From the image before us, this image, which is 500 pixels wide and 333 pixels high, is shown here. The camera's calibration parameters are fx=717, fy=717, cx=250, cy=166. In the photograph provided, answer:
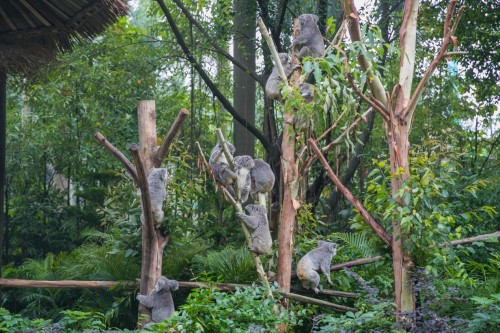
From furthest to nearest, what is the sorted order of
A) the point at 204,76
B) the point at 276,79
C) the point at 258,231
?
the point at 204,76, the point at 276,79, the point at 258,231

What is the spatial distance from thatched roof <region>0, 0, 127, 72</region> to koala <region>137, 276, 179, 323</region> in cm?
234

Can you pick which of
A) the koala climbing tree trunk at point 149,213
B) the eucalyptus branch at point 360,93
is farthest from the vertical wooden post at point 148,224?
the eucalyptus branch at point 360,93

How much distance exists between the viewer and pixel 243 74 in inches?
404

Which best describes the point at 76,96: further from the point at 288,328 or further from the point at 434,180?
the point at 434,180

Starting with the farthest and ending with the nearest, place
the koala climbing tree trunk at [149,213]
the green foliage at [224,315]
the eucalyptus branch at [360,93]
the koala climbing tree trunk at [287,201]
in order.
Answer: the koala climbing tree trunk at [287,201], the koala climbing tree trunk at [149,213], the eucalyptus branch at [360,93], the green foliage at [224,315]

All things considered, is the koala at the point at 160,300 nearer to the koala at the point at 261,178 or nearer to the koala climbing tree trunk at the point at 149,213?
the koala climbing tree trunk at the point at 149,213

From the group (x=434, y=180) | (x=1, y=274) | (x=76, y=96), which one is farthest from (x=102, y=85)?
(x=434, y=180)

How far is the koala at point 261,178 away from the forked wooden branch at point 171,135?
87 centimetres

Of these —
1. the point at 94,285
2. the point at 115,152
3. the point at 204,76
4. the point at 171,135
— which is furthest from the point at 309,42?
the point at 204,76

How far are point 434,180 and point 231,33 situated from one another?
494cm

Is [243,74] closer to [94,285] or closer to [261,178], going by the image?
[261,178]

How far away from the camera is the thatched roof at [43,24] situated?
244 inches

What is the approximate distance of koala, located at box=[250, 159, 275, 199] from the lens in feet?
20.4

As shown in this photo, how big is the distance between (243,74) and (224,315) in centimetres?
616
